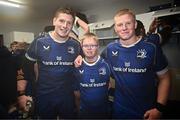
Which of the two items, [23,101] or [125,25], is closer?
[125,25]

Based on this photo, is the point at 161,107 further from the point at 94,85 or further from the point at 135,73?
the point at 94,85

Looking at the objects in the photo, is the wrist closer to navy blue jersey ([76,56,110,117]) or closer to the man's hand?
navy blue jersey ([76,56,110,117])

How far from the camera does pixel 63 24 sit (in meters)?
1.32

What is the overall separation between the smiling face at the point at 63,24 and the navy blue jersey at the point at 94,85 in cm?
23

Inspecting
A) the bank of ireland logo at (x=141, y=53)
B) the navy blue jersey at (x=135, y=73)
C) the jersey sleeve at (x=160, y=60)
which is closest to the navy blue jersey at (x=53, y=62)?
the navy blue jersey at (x=135, y=73)

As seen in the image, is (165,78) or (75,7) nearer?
(165,78)

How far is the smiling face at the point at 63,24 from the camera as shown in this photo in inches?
52.2

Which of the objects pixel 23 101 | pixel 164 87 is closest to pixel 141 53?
pixel 164 87

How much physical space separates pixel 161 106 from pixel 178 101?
11cm

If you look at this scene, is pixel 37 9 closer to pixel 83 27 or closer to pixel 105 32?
pixel 83 27

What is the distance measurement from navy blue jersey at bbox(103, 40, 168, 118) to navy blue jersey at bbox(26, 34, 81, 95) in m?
0.26

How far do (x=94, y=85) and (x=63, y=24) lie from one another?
426mm

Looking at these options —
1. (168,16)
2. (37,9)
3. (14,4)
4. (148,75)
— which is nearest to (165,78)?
(148,75)

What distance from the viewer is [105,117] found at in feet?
4.49
